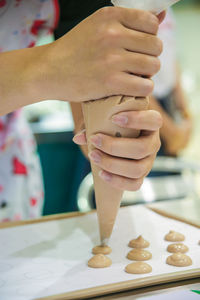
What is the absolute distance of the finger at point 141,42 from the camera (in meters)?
0.41

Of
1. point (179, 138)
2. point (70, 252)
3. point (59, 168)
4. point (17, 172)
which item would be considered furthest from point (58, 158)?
point (70, 252)

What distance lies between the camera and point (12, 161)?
0.96m

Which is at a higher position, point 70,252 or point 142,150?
point 142,150

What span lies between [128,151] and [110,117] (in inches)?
2.0

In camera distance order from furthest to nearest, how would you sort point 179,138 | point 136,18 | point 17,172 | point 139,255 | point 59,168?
1. point 59,168
2. point 179,138
3. point 17,172
4. point 139,255
5. point 136,18

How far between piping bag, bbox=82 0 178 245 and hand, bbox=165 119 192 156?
0.96 meters

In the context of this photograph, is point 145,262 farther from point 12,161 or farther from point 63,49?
point 12,161

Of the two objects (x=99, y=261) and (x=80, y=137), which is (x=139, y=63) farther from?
(x=99, y=261)

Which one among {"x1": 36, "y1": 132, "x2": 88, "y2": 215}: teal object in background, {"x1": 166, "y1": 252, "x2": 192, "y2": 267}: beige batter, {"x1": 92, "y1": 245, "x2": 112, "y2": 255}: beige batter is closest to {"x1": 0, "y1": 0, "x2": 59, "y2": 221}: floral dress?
{"x1": 92, "y1": 245, "x2": 112, "y2": 255}: beige batter

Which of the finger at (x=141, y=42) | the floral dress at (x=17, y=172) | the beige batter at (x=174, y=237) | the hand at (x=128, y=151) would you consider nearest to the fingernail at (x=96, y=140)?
the hand at (x=128, y=151)

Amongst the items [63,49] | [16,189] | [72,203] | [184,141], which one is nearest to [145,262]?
[63,49]

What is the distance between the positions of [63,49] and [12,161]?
1.90 feet

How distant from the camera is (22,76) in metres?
0.45

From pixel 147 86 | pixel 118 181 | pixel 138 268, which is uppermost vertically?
pixel 147 86
